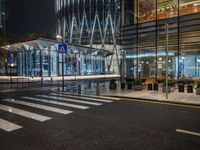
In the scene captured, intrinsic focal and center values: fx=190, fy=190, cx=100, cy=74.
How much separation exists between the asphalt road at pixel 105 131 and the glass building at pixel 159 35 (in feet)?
47.2

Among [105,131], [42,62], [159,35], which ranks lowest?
[105,131]

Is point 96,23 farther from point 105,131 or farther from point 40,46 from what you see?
point 105,131

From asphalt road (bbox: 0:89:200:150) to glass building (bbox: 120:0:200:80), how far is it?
14.4 metres

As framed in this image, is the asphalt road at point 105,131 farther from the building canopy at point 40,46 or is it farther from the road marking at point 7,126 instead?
the building canopy at point 40,46

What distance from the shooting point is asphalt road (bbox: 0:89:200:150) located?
497cm

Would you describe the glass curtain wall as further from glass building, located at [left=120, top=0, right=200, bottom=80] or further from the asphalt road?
the asphalt road

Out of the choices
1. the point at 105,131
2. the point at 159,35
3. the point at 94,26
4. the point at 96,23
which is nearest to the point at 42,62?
the point at 159,35

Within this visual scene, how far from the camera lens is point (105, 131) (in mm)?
6102

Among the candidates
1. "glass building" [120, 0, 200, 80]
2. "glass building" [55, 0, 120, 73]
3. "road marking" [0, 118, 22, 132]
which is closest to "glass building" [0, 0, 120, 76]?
"glass building" [55, 0, 120, 73]

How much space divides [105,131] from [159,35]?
1856 cm

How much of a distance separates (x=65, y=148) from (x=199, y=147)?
338 centimetres

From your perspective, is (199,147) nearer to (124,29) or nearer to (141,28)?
(141,28)

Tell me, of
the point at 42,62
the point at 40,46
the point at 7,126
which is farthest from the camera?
the point at 42,62

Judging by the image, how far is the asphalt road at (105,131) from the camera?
497 cm
